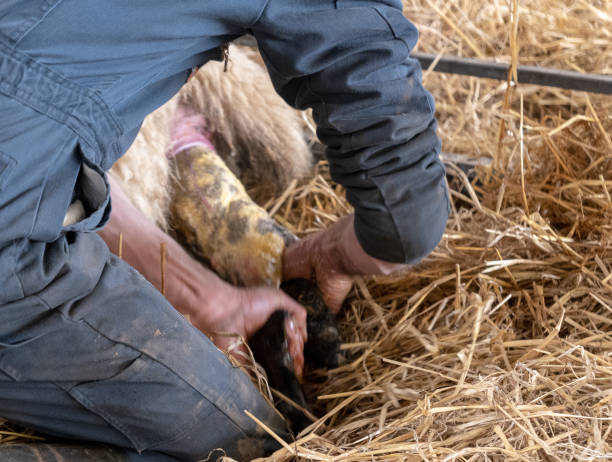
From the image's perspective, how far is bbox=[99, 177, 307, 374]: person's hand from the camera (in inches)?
44.3

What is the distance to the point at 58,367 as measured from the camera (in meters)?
0.91

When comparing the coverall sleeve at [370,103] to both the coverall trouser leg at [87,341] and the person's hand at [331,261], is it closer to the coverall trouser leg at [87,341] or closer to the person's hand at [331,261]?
the person's hand at [331,261]

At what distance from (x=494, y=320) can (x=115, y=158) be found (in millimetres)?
745

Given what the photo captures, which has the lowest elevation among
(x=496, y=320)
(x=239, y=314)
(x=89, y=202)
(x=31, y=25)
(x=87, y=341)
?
(x=496, y=320)

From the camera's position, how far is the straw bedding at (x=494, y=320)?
35.4 inches

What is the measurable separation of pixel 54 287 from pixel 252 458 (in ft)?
1.39

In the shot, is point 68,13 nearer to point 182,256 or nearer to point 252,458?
point 182,256

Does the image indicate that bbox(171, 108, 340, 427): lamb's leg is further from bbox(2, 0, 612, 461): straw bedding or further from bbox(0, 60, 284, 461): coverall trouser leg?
bbox(0, 60, 284, 461): coverall trouser leg

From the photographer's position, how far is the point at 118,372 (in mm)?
928

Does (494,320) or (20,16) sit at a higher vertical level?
(20,16)

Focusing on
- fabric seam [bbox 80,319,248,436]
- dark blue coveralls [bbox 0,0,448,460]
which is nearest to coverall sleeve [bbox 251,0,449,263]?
dark blue coveralls [bbox 0,0,448,460]

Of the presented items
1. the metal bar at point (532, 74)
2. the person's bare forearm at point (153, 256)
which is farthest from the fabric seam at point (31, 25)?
the metal bar at point (532, 74)

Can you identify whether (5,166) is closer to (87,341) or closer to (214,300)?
(87,341)

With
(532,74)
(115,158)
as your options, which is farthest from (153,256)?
(532,74)
